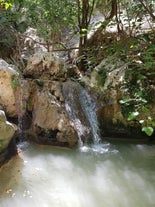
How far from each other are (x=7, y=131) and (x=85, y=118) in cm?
211

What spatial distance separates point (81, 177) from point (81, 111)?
2171 mm

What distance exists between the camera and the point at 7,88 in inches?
227

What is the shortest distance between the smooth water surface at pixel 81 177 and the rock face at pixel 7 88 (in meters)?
1.11

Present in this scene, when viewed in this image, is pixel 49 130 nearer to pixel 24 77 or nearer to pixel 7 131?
pixel 7 131

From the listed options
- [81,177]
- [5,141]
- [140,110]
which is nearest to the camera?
[140,110]

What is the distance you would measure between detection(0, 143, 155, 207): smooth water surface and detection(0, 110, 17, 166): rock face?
153 millimetres

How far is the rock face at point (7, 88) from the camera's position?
573cm

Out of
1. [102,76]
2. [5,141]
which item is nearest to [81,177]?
[5,141]

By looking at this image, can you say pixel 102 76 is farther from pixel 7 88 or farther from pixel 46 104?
pixel 7 88

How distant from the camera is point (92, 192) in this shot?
3.62 metres

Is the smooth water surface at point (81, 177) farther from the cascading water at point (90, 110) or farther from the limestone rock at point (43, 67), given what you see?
the limestone rock at point (43, 67)

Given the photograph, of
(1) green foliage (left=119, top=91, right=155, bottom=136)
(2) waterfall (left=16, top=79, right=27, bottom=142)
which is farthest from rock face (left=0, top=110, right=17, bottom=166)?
(1) green foliage (left=119, top=91, right=155, bottom=136)

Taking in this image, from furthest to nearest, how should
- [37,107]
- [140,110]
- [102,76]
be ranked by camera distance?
[102,76]
[37,107]
[140,110]

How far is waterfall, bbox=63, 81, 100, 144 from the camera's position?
18.4ft
